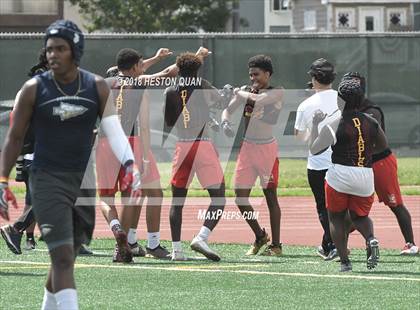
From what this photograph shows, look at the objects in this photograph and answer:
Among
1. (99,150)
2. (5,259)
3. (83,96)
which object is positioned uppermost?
(83,96)

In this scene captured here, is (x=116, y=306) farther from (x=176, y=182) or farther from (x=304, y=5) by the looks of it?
(x=304, y=5)

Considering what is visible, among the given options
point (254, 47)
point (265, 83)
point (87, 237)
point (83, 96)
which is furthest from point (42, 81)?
point (254, 47)

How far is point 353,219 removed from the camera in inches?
474

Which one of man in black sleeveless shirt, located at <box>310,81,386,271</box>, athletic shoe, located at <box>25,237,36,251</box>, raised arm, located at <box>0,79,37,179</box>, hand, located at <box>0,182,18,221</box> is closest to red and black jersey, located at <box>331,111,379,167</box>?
man in black sleeveless shirt, located at <box>310,81,386,271</box>

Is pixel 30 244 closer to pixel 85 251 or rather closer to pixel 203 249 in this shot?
pixel 85 251

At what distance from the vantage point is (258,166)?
551 inches

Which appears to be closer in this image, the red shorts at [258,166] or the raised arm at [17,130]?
the raised arm at [17,130]

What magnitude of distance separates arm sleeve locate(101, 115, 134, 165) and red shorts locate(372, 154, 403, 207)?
5767mm

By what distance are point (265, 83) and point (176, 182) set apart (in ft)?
5.14

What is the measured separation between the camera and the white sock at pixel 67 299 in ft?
25.8

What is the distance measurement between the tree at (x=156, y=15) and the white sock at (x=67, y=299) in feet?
114

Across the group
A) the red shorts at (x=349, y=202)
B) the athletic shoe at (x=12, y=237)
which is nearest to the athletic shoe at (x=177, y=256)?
the athletic shoe at (x=12, y=237)

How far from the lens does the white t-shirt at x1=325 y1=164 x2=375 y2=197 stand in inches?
466

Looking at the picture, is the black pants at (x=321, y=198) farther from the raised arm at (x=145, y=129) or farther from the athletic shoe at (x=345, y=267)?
the raised arm at (x=145, y=129)
